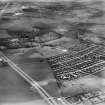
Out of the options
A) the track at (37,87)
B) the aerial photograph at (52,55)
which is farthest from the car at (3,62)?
the track at (37,87)

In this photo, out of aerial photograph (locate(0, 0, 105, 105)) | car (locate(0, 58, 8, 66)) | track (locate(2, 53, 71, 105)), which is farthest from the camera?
car (locate(0, 58, 8, 66))

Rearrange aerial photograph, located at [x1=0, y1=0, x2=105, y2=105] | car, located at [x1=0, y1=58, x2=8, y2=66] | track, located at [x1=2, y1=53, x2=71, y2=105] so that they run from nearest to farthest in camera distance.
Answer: track, located at [x1=2, y1=53, x2=71, y2=105], aerial photograph, located at [x1=0, y1=0, x2=105, y2=105], car, located at [x1=0, y1=58, x2=8, y2=66]

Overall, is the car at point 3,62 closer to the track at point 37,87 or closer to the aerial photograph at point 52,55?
the aerial photograph at point 52,55

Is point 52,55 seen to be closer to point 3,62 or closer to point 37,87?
point 3,62

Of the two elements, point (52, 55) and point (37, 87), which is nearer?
point (37, 87)

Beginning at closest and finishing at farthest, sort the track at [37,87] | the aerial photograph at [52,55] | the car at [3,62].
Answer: the track at [37,87], the aerial photograph at [52,55], the car at [3,62]

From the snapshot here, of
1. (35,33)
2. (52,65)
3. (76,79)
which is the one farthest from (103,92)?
(35,33)

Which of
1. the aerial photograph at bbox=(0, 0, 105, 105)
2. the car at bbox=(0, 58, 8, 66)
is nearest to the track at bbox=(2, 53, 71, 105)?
the aerial photograph at bbox=(0, 0, 105, 105)

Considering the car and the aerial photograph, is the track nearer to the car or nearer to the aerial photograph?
the aerial photograph

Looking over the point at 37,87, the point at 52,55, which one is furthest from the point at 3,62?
the point at 37,87
